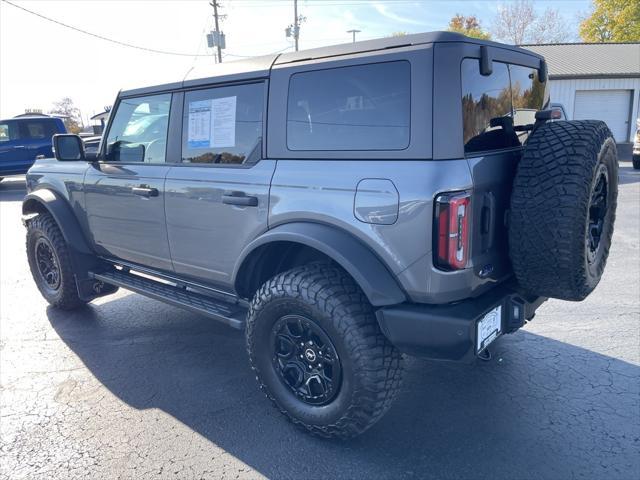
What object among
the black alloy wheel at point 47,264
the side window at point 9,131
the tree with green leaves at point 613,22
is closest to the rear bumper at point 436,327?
the black alloy wheel at point 47,264

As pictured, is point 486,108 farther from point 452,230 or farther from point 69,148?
point 69,148

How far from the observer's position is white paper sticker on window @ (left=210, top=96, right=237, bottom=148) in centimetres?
322

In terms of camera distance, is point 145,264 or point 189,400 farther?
point 145,264

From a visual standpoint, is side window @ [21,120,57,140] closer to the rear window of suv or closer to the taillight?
the rear window of suv

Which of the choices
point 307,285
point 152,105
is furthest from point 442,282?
point 152,105

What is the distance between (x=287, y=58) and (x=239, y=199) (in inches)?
34.6

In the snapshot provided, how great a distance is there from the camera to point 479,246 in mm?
2453

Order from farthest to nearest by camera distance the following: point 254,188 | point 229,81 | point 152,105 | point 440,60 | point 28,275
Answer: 1. point 28,275
2. point 152,105
3. point 229,81
4. point 254,188
5. point 440,60

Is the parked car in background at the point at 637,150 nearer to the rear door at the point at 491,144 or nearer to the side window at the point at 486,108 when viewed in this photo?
the rear door at the point at 491,144

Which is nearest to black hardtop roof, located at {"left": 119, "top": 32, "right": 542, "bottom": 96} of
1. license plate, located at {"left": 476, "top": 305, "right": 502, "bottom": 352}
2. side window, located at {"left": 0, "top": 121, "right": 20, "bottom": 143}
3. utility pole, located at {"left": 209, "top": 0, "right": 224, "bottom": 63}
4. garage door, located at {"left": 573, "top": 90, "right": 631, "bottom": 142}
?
license plate, located at {"left": 476, "top": 305, "right": 502, "bottom": 352}

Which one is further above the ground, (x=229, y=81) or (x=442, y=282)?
(x=229, y=81)

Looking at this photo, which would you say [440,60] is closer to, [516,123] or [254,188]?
[516,123]

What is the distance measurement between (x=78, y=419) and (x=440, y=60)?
2.90 metres

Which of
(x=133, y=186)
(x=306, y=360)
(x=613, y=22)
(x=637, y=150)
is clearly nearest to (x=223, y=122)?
(x=133, y=186)
